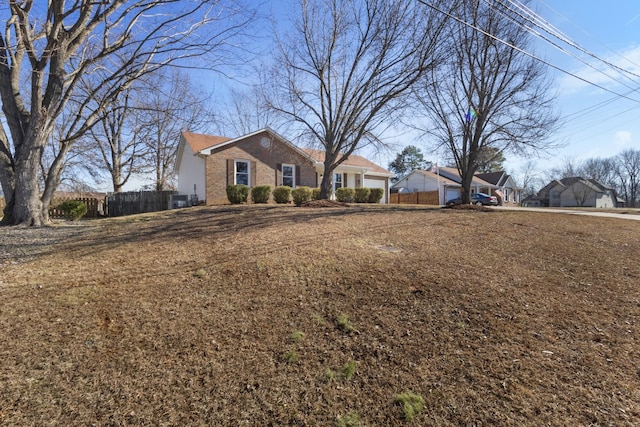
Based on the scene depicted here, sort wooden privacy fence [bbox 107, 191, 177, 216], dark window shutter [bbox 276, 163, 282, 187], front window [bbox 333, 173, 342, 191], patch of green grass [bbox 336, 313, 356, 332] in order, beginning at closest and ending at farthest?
1. patch of green grass [bbox 336, 313, 356, 332]
2. dark window shutter [bbox 276, 163, 282, 187]
3. wooden privacy fence [bbox 107, 191, 177, 216]
4. front window [bbox 333, 173, 342, 191]

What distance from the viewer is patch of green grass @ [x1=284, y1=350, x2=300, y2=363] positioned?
2613mm

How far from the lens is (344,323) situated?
3104mm

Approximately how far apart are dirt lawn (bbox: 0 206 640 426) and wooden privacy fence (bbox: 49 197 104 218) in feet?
40.3

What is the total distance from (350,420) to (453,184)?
34.2 metres

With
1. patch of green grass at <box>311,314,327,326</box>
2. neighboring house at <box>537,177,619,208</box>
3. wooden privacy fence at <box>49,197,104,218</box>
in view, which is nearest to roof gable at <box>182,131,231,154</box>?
wooden privacy fence at <box>49,197,104,218</box>

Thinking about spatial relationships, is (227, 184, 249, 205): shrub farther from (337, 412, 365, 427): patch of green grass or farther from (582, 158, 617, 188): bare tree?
(582, 158, 617, 188): bare tree

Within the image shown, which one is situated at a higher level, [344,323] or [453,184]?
[453,184]

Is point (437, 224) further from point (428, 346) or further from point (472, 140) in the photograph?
point (472, 140)

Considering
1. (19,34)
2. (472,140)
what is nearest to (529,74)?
(472,140)

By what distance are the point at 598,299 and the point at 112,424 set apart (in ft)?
16.1

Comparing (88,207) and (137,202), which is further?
(137,202)

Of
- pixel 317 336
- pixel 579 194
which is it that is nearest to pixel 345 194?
pixel 317 336

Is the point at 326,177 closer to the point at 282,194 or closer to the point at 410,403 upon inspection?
the point at 282,194

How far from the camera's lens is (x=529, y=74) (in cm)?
1180
